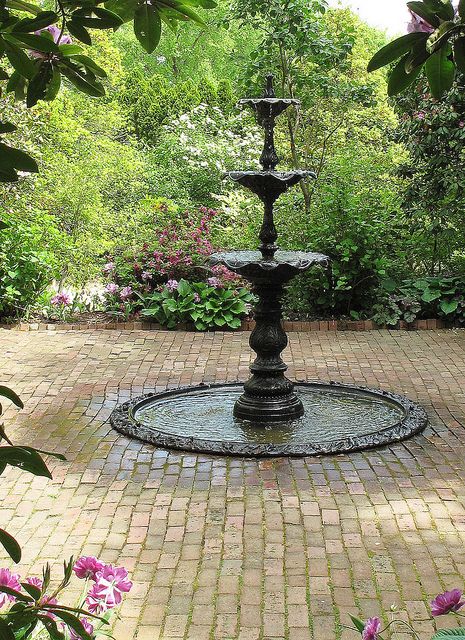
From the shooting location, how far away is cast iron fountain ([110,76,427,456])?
6457mm

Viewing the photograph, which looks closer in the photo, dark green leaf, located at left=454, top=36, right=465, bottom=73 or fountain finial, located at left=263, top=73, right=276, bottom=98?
dark green leaf, located at left=454, top=36, right=465, bottom=73

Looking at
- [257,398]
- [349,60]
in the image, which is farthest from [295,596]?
[349,60]

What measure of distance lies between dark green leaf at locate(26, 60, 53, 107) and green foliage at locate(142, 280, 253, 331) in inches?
366

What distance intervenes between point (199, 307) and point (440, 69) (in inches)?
378

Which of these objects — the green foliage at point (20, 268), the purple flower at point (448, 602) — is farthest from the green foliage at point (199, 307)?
the purple flower at point (448, 602)

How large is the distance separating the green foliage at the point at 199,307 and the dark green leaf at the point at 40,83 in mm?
9301

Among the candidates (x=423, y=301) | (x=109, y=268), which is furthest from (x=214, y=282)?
(x=423, y=301)

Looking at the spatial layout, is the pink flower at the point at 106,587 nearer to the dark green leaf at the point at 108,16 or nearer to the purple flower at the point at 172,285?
the dark green leaf at the point at 108,16

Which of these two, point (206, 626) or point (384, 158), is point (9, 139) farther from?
point (206, 626)

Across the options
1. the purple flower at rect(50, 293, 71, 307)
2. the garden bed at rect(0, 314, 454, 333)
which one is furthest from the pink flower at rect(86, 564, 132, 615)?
the purple flower at rect(50, 293, 71, 307)

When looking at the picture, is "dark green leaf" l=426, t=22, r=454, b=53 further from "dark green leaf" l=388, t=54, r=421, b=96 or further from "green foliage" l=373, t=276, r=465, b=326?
"green foliage" l=373, t=276, r=465, b=326

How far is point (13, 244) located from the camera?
11.4 metres

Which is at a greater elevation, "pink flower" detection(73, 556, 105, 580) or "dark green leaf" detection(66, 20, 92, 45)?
"dark green leaf" detection(66, 20, 92, 45)

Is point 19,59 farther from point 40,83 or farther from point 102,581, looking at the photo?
point 102,581
